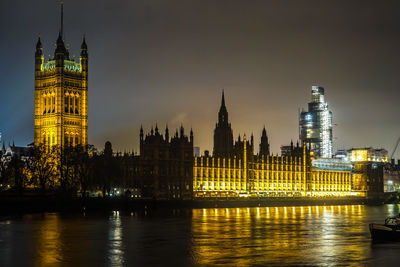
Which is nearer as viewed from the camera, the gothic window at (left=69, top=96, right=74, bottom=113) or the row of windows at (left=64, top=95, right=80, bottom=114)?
the row of windows at (left=64, top=95, right=80, bottom=114)

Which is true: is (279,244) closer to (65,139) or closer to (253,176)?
(65,139)

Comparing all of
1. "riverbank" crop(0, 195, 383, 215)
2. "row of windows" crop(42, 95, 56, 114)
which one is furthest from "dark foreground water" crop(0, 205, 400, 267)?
"row of windows" crop(42, 95, 56, 114)

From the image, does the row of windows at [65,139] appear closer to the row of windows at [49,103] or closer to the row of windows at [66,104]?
the row of windows at [66,104]

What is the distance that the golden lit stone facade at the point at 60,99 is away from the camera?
152875 millimetres

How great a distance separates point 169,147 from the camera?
495 ft

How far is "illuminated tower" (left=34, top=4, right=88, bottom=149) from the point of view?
152925 millimetres

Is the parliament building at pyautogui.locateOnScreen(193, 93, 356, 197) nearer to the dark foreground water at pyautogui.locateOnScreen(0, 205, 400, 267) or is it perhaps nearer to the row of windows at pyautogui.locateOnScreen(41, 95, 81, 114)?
the row of windows at pyautogui.locateOnScreen(41, 95, 81, 114)

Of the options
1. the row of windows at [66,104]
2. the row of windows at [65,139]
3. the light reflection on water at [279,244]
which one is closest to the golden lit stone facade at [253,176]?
the row of windows at [65,139]

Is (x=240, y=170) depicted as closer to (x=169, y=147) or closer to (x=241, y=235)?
(x=169, y=147)

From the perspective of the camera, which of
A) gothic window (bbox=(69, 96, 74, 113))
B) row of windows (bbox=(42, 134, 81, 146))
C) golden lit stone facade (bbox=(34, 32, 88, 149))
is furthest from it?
gothic window (bbox=(69, 96, 74, 113))

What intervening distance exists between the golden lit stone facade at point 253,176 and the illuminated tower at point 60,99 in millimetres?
28064

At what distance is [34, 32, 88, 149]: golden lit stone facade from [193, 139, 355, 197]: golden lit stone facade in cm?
2803

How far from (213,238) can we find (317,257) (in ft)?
48.9

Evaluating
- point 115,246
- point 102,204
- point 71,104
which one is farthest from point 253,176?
point 115,246
